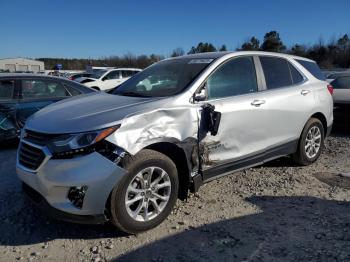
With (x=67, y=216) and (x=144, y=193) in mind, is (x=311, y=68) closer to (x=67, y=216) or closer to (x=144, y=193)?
(x=144, y=193)

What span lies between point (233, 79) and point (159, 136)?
140 centimetres

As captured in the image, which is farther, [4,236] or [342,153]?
[342,153]

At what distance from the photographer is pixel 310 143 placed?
5.64 m

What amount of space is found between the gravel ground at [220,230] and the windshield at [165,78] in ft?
4.27

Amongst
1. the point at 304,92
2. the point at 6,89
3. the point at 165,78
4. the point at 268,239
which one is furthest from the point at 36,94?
the point at 268,239

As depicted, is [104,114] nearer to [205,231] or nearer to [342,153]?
[205,231]

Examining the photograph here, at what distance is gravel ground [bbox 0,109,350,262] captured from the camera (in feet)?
10.5

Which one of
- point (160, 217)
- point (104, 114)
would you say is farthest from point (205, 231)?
point (104, 114)

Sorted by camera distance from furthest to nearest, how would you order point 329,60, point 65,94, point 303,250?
point 329,60 → point 65,94 → point 303,250

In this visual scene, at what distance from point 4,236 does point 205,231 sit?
1.89m

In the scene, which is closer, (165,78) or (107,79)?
(165,78)

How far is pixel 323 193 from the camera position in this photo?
4.60 m

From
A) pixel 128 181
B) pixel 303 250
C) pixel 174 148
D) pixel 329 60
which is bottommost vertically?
pixel 303 250

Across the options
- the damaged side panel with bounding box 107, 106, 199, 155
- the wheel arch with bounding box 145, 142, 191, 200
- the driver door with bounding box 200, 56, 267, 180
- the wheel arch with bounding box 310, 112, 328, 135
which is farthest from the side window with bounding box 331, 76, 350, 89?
the wheel arch with bounding box 145, 142, 191, 200
